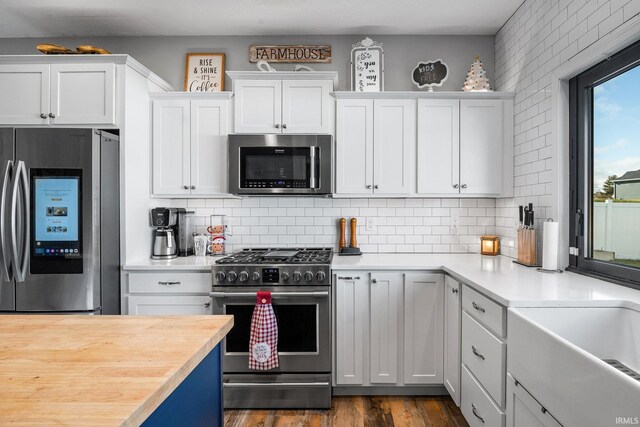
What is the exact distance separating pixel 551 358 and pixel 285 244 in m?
2.35

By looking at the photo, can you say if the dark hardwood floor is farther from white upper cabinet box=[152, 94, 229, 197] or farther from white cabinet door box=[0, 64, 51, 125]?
white cabinet door box=[0, 64, 51, 125]

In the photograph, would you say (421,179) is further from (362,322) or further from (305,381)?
(305,381)

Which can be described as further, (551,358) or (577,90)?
(577,90)

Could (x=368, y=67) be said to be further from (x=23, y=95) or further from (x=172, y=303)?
(x=23, y=95)

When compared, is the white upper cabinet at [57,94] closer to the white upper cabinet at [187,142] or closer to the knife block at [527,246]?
the white upper cabinet at [187,142]

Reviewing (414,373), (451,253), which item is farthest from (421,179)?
(414,373)

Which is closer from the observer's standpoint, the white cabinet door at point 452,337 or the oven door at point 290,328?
the white cabinet door at point 452,337

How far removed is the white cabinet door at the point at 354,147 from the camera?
2951mm

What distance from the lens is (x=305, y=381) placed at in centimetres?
255

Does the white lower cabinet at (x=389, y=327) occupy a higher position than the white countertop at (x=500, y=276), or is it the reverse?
the white countertop at (x=500, y=276)

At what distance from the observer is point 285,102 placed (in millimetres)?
2924

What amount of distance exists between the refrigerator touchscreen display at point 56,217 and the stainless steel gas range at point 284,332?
90 centimetres

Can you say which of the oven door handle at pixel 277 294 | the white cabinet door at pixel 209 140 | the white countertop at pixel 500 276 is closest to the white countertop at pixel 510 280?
the white countertop at pixel 500 276

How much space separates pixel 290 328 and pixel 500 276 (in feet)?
4.51
